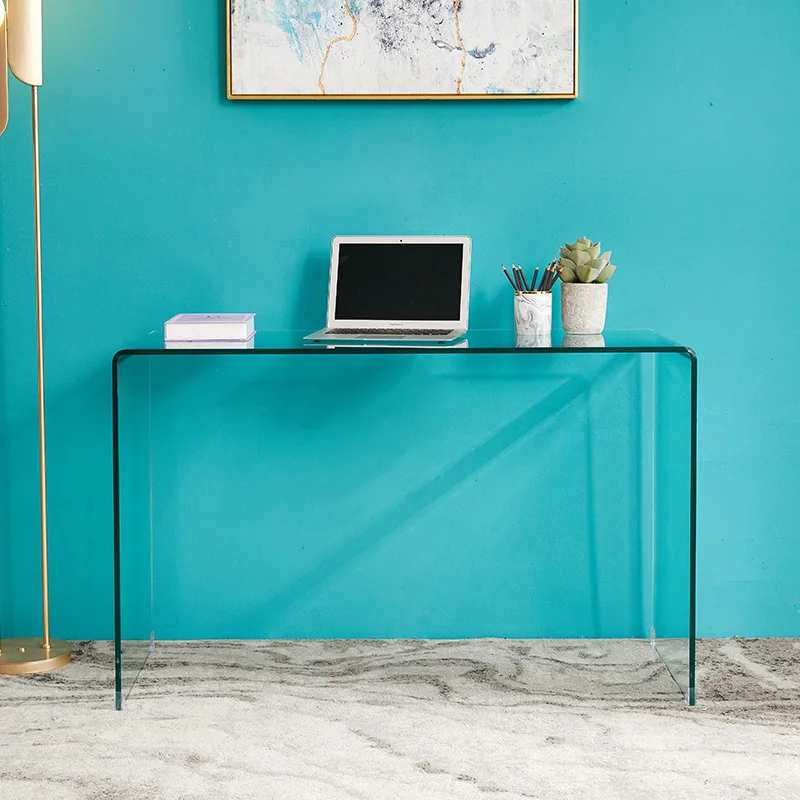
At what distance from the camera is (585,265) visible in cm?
240

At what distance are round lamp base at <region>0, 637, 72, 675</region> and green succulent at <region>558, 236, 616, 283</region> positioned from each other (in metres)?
1.47

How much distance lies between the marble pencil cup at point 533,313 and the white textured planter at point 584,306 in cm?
4

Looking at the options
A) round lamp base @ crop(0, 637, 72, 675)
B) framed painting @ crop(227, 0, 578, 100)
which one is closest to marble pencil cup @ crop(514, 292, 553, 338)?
framed painting @ crop(227, 0, 578, 100)

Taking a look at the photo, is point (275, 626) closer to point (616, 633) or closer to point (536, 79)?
point (616, 633)

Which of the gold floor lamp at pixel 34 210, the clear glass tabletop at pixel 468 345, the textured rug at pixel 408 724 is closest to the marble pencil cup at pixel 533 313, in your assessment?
the clear glass tabletop at pixel 468 345

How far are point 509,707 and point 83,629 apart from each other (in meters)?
1.11

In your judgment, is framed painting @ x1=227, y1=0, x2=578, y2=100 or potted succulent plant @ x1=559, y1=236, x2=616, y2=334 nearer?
potted succulent plant @ x1=559, y1=236, x2=616, y2=334

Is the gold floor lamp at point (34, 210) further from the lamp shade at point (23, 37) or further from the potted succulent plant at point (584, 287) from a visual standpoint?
the potted succulent plant at point (584, 287)

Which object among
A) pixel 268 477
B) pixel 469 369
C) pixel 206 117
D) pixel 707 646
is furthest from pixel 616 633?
pixel 206 117

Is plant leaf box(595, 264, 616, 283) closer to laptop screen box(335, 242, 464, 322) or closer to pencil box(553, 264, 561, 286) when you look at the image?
pencil box(553, 264, 561, 286)

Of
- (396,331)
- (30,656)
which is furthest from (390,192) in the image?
(30,656)

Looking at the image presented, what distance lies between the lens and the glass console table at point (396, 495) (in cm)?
263

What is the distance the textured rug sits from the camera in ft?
6.39

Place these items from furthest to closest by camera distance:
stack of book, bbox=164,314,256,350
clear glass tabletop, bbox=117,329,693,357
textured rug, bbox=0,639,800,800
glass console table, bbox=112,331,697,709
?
glass console table, bbox=112,331,697,709 < stack of book, bbox=164,314,256,350 < clear glass tabletop, bbox=117,329,693,357 < textured rug, bbox=0,639,800,800
